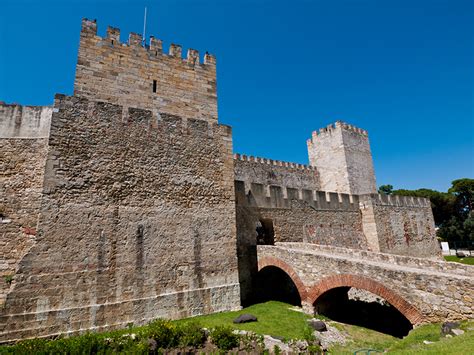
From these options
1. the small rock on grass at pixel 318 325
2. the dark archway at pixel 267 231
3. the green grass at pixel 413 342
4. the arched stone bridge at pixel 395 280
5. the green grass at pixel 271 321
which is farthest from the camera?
the dark archway at pixel 267 231

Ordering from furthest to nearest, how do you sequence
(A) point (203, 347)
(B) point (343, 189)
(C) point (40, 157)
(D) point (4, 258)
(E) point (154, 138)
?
(B) point (343, 189) → (E) point (154, 138) → (C) point (40, 157) → (D) point (4, 258) → (A) point (203, 347)

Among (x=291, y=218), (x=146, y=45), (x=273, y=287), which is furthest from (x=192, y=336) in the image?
(x=146, y=45)

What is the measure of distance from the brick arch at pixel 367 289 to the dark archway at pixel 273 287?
2.73 metres

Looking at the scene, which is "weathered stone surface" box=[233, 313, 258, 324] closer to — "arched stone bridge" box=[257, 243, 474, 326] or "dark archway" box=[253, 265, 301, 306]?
"arched stone bridge" box=[257, 243, 474, 326]

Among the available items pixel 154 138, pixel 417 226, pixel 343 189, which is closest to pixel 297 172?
pixel 343 189

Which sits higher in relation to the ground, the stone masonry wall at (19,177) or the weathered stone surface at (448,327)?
the stone masonry wall at (19,177)

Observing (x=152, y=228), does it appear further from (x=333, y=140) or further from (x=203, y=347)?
(x=333, y=140)

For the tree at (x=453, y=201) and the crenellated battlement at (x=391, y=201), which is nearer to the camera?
the crenellated battlement at (x=391, y=201)

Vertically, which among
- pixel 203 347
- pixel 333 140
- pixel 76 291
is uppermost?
pixel 333 140

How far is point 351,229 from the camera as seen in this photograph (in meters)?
16.8

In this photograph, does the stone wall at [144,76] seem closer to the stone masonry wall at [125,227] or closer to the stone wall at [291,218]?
the stone masonry wall at [125,227]

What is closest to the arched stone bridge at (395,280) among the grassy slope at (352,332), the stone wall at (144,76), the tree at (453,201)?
the grassy slope at (352,332)

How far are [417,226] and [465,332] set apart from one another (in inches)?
756

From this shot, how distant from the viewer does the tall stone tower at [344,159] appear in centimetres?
2334
